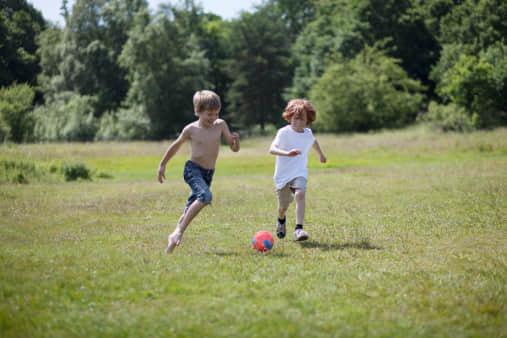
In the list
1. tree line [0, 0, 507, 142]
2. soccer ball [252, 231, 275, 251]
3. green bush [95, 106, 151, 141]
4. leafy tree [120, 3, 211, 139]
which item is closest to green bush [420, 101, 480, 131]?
tree line [0, 0, 507, 142]

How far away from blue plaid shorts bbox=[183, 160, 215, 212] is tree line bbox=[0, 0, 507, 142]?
33982 mm

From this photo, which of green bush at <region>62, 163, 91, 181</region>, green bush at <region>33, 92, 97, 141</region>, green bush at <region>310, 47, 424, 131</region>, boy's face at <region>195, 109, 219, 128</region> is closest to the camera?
boy's face at <region>195, 109, 219, 128</region>

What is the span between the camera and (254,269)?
568 centimetres

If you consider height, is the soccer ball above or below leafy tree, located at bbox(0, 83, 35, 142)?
below

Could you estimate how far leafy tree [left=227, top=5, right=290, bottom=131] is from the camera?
247 ft

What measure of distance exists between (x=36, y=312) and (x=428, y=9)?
67302 millimetres

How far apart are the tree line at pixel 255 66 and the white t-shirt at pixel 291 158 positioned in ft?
112

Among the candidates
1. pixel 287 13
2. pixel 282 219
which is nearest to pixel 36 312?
pixel 282 219

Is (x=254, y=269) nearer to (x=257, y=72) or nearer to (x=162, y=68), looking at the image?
(x=162, y=68)

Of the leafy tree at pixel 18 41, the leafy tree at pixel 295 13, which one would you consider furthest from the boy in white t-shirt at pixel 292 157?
the leafy tree at pixel 295 13

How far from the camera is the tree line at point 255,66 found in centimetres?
4503

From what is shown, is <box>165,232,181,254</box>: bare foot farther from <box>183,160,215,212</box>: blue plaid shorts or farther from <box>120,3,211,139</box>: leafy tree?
<box>120,3,211,139</box>: leafy tree

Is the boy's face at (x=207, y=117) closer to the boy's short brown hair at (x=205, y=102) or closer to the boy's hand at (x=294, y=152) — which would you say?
the boy's short brown hair at (x=205, y=102)

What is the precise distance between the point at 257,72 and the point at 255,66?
1018 millimetres
